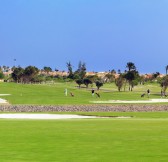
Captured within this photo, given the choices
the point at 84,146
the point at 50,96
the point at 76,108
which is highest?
the point at 50,96

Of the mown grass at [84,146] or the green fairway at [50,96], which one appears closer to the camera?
the mown grass at [84,146]

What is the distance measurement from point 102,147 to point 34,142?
2811 millimetres

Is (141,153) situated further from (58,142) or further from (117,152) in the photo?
(58,142)

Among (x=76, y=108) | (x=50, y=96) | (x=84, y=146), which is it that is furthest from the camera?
(x=50, y=96)

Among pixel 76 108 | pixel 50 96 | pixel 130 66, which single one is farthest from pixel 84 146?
pixel 130 66

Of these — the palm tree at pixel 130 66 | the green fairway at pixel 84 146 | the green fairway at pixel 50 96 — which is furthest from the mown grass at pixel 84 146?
the palm tree at pixel 130 66

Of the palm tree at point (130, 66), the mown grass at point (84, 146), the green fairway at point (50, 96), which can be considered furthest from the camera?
the palm tree at point (130, 66)

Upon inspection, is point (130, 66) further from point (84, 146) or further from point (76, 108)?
point (84, 146)

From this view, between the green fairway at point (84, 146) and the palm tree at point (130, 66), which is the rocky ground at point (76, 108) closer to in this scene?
the green fairway at point (84, 146)

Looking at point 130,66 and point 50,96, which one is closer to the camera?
point 50,96

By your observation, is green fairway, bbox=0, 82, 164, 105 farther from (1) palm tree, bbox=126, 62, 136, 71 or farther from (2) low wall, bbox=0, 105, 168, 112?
(1) palm tree, bbox=126, 62, 136, 71

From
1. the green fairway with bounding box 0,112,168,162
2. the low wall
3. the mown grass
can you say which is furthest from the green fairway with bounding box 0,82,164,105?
the mown grass

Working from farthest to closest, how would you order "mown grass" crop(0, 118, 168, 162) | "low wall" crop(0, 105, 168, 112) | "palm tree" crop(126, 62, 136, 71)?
"palm tree" crop(126, 62, 136, 71) < "low wall" crop(0, 105, 168, 112) < "mown grass" crop(0, 118, 168, 162)

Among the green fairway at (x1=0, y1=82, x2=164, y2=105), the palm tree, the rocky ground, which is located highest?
the palm tree
